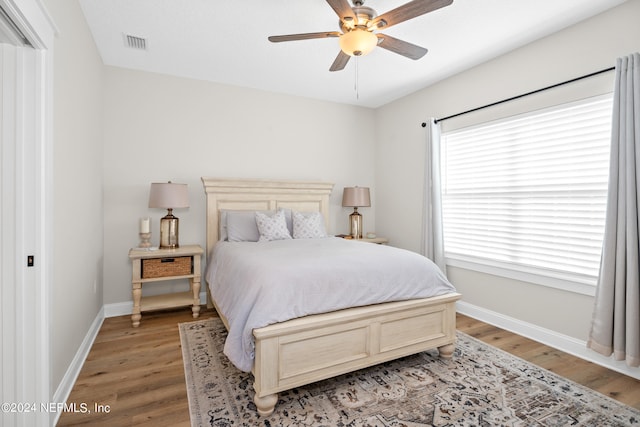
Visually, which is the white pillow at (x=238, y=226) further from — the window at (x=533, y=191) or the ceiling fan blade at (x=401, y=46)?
the ceiling fan blade at (x=401, y=46)

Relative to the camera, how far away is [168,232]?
3506mm

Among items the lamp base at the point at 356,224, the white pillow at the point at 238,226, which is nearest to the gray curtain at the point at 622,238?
the lamp base at the point at 356,224

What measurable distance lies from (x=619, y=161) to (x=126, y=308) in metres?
4.70

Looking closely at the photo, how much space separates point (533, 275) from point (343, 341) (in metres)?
2.02

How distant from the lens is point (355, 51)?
2166 millimetres

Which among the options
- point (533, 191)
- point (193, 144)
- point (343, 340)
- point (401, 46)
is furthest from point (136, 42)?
point (533, 191)

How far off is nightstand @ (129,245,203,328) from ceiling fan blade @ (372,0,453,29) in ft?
8.78

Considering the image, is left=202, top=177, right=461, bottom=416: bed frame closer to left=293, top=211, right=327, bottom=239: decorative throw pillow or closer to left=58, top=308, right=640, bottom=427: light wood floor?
left=58, top=308, right=640, bottom=427: light wood floor

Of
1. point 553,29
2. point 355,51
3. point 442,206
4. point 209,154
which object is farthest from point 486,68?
point 209,154

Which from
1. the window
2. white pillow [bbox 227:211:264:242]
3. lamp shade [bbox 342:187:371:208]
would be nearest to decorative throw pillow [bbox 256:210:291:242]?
white pillow [bbox 227:211:264:242]

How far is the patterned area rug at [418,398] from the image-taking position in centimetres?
181

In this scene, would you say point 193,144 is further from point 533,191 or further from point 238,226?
point 533,191

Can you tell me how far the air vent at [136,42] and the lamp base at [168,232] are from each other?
5.53 feet

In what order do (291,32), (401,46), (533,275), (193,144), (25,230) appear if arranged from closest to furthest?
(25,230)
(401,46)
(291,32)
(533,275)
(193,144)
